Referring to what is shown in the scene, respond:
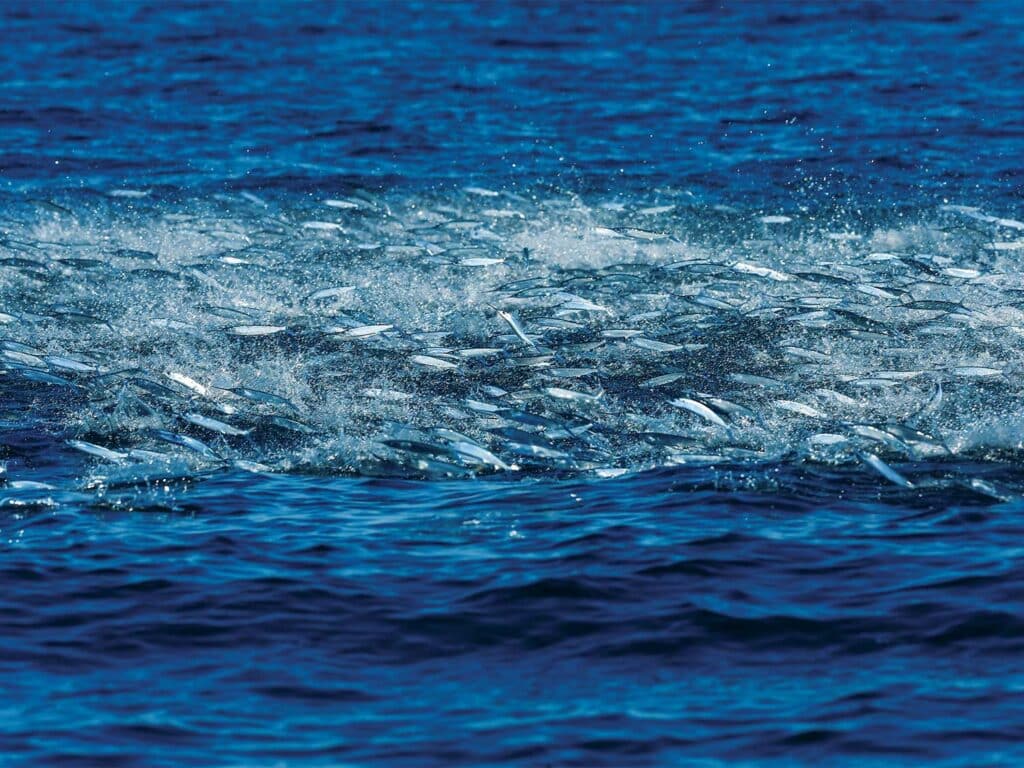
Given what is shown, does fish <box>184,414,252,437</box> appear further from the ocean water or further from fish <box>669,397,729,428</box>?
fish <box>669,397,729,428</box>

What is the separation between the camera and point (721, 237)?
21.7 m

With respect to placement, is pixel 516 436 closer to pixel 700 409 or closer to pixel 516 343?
pixel 700 409

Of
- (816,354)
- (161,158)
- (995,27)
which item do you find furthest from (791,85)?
(816,354)

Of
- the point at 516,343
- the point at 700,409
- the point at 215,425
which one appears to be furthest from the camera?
the point at 516,343

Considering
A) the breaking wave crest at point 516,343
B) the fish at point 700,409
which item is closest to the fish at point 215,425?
the breaking wave crest at point 516,343

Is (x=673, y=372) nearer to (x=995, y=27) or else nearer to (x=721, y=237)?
(x=721, y=237)

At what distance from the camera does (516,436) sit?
12.7 m

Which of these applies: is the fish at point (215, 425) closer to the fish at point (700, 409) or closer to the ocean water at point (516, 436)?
the ocean water at point (516, 436)

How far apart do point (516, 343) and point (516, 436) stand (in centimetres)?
368

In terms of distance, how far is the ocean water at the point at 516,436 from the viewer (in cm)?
864

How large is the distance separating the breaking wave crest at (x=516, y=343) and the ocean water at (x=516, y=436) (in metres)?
0.06

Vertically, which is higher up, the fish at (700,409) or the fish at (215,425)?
the fish at (700,409)

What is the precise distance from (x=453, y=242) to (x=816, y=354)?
662cm

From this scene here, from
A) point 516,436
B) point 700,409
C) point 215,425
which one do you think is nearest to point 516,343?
point 516,436
